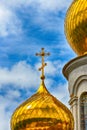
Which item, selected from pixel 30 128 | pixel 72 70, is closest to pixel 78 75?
pixel 72 70

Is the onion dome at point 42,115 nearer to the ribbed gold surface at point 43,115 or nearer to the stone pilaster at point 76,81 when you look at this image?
the ribbed gold surface at point 43,115

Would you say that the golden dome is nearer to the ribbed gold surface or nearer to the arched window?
the arched window

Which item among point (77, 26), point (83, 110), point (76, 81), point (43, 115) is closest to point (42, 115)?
point (43, 115)

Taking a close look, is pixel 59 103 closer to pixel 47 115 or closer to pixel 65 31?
pixel 47 115

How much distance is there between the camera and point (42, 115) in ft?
83.1

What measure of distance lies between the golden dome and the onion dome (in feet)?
5.61

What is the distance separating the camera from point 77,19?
26.2 metres

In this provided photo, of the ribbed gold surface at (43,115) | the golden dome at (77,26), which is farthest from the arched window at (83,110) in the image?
the golden dome at (77,26)

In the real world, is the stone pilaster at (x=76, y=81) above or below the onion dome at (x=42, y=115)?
above

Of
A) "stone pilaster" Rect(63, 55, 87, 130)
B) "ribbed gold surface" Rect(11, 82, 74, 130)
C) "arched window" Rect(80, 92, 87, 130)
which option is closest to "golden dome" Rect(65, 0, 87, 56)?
"stone pilaster" Rect(63, 55, 87, 130)

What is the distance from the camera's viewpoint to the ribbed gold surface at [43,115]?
2530cm

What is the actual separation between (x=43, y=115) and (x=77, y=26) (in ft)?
9.51

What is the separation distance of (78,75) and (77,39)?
1.09 m

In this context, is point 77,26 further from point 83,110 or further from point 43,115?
point 43,115
